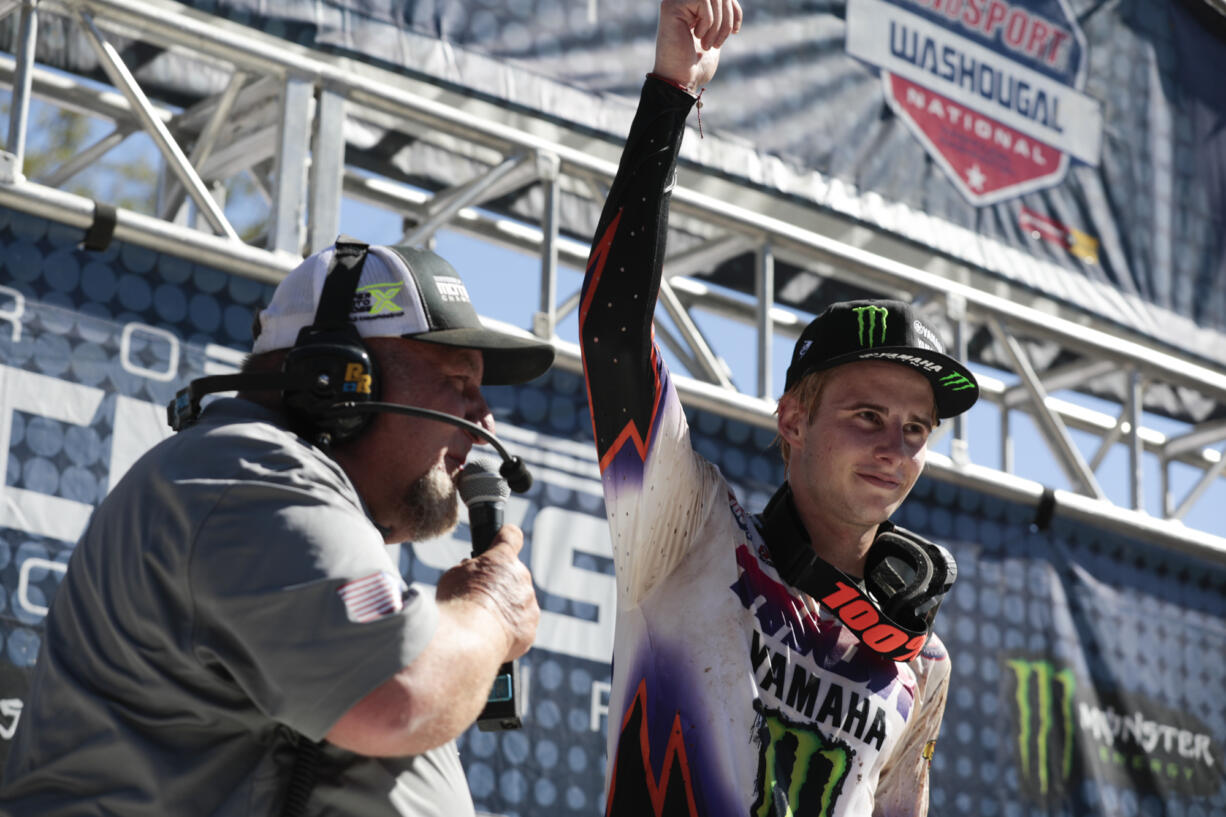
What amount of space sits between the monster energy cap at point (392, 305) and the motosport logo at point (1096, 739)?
3866 mm

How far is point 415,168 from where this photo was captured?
5.82 m

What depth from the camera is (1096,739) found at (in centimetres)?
559

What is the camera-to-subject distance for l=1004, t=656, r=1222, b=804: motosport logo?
17.7 feet

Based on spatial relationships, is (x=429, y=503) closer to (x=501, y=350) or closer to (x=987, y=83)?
(x=501, y=350)

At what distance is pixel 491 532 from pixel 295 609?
15.5 inches

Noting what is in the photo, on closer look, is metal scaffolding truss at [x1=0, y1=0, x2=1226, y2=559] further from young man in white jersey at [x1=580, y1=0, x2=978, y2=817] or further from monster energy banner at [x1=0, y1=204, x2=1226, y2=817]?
young man in white jersey at [x1=580, y1=0, x2=978, y2=817]

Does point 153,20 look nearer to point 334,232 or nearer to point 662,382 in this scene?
point 334,232

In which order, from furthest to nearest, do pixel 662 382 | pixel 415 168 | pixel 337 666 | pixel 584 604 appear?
pixel 415 168, pixel 584 604, pixel 662 382, pixel 337 666

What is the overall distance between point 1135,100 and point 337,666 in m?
5.83

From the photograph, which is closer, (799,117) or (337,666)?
(337,666)

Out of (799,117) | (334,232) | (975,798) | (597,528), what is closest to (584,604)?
(597,528)

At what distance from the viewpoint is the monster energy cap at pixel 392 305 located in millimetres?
2016

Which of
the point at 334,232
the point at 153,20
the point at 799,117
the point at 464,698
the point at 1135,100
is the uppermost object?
the point at 1135,100

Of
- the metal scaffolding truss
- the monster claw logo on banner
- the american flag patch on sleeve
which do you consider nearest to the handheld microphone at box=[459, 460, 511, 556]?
the american flag patch on sleeve
